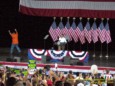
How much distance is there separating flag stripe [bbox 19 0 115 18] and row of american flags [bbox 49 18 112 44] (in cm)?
126

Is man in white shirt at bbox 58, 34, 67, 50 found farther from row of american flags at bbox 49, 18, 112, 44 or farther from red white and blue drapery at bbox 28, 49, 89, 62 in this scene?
red white and blue drapery at bbox 28, 49, 89, 62

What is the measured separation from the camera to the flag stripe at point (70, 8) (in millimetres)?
22188

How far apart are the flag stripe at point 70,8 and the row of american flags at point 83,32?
126cm

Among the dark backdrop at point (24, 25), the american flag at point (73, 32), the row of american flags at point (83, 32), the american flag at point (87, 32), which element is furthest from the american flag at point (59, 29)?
the dark backdrop at point (24, 25)

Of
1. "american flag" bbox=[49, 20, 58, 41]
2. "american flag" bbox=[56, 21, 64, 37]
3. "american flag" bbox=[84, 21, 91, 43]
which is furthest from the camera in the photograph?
"american flag" bbox=[49, 20, 58, 41]

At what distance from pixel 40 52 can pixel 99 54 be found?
470cm

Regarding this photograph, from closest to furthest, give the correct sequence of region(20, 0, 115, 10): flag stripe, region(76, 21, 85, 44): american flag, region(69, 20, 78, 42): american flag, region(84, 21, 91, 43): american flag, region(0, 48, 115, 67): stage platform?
region(0, 48, 115, 67): stage platform
region(20, 0, 115, 10): flag stripe
region(84, 21, 91, 43): american flag
region(76, 21, 85, 44): american flag
region(69, 20, 78, 42): american flag

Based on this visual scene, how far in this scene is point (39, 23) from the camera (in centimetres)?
2681

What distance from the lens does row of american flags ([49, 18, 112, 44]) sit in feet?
76.0

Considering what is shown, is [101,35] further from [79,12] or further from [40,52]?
[40,52]

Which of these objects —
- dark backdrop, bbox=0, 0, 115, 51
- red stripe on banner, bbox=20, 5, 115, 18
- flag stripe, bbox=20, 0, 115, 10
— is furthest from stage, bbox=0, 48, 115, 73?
dark backdrop, bbox=0, 0, 115, 51

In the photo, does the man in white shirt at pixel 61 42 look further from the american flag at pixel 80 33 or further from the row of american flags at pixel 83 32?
the american flag at pixel 80 33

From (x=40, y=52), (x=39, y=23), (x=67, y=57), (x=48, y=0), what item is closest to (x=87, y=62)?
(x=67, y=57)

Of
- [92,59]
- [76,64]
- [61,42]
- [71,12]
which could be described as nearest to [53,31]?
[61,42]
